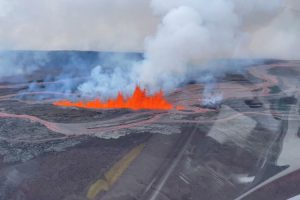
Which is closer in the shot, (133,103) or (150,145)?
(150,145)

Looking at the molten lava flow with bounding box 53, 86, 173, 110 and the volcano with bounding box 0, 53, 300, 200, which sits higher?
the molten lava flow with bounding box 53, 86, 173, 110

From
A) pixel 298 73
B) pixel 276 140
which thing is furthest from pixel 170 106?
pixel 298 73

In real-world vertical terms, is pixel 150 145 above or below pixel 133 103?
below

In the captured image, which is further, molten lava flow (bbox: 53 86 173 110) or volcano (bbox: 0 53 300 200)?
molten lava flow (bbox: 53 86 173 110)

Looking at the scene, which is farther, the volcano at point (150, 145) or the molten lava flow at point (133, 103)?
the molten lava flow at point (133, 103)

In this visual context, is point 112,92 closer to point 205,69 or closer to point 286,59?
point 205,69

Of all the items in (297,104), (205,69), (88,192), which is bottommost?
(88,192)

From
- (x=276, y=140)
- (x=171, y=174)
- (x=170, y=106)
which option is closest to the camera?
(x=171, y=174)

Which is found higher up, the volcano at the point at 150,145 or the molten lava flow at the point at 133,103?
the molten lava flow at the point at 133,103
